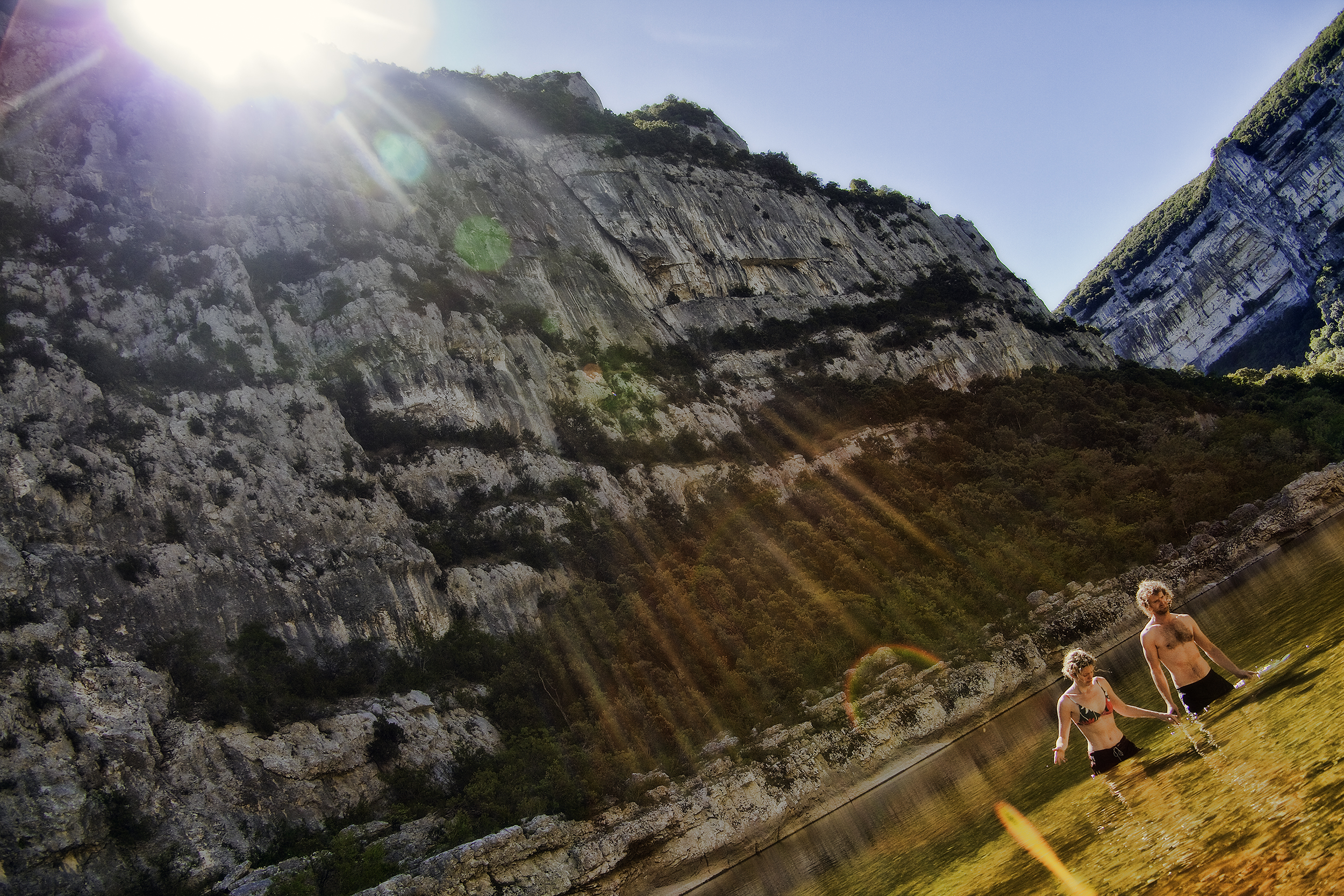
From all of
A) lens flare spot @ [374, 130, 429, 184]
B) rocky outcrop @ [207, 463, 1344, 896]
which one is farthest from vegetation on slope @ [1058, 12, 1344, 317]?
lens flare spot @ [374, 130, 429, 184]

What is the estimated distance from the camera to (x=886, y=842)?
1470 centimetres

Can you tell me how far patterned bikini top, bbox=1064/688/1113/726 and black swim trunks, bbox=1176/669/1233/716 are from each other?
88 centimetres

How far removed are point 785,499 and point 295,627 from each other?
25.9m

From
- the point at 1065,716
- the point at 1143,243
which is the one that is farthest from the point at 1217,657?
the point at 1143,243

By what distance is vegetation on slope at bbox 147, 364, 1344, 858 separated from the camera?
74.1 feet

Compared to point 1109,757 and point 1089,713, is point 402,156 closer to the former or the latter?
point 1089,713

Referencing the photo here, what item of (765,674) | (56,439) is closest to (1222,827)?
(765,674)

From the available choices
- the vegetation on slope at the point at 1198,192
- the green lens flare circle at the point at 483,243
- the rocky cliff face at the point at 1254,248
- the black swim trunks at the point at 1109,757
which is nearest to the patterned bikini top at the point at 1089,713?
the black swim trunks at the point at 1109,757

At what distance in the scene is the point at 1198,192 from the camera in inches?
4707

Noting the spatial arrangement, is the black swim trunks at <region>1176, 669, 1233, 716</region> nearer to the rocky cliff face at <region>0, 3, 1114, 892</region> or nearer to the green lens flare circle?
the rocky cliff face at <region>0, 3, 1114, 892</region>

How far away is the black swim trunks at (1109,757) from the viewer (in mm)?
9273

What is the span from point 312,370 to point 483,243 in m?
17.4

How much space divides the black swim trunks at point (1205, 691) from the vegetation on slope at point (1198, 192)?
411 ft

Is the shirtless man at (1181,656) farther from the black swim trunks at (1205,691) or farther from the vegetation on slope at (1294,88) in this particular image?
the vegetation on slope at (1294,88)
